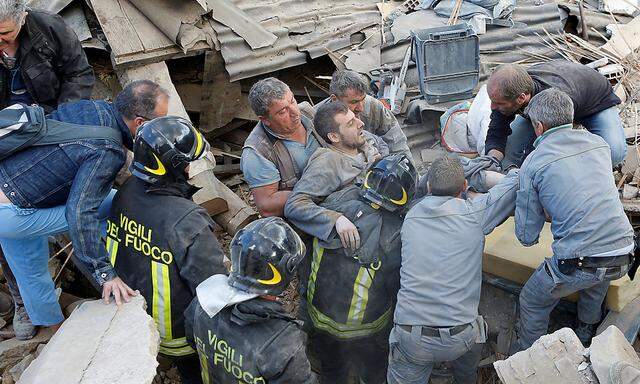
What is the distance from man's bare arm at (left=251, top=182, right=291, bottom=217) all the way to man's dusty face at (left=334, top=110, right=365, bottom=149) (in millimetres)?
518

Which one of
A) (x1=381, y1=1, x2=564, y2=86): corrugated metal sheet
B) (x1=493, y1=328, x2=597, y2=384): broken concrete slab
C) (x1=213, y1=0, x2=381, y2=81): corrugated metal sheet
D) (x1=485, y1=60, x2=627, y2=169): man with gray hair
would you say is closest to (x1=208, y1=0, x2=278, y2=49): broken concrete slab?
(x1=213, y1=0, x2=381, y2=81): corrugated metal sheet

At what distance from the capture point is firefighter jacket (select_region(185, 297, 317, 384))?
2688 millimetres

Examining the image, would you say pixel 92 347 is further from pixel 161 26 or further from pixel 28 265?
pixel 161 26

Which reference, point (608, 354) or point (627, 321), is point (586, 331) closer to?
point (627, 321)

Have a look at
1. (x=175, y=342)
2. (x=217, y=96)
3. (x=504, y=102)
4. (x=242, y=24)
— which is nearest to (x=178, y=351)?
(x=175, y=342)

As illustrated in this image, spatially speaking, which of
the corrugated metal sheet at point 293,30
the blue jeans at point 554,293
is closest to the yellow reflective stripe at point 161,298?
the blue jeans at point 554,293

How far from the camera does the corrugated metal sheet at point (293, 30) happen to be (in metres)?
6.04

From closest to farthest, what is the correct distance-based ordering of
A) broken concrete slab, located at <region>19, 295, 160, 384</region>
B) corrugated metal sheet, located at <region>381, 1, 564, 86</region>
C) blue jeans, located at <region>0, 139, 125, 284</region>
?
1. broken concrete slab, located at <region>19, 295, 160, 384</region>
2. blue jeans, located at <region>0, 139, 125, 284</region>
3. corrugated metal sheet, located at <region>381, 1, 564, 86</region>

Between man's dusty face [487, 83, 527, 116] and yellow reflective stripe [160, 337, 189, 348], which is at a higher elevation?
man's dusty face [487, 83, 527, 116]

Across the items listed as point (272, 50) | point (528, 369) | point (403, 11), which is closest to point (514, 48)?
point (403, 11)

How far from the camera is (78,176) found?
3.29 metres

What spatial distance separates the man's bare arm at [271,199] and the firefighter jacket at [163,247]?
2.38ft

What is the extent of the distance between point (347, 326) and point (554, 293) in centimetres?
124

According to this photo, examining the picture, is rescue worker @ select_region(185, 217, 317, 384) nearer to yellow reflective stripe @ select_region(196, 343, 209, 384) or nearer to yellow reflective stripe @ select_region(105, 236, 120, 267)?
yellow reflective stripe @ select_region(196, 343, 209, 384)
